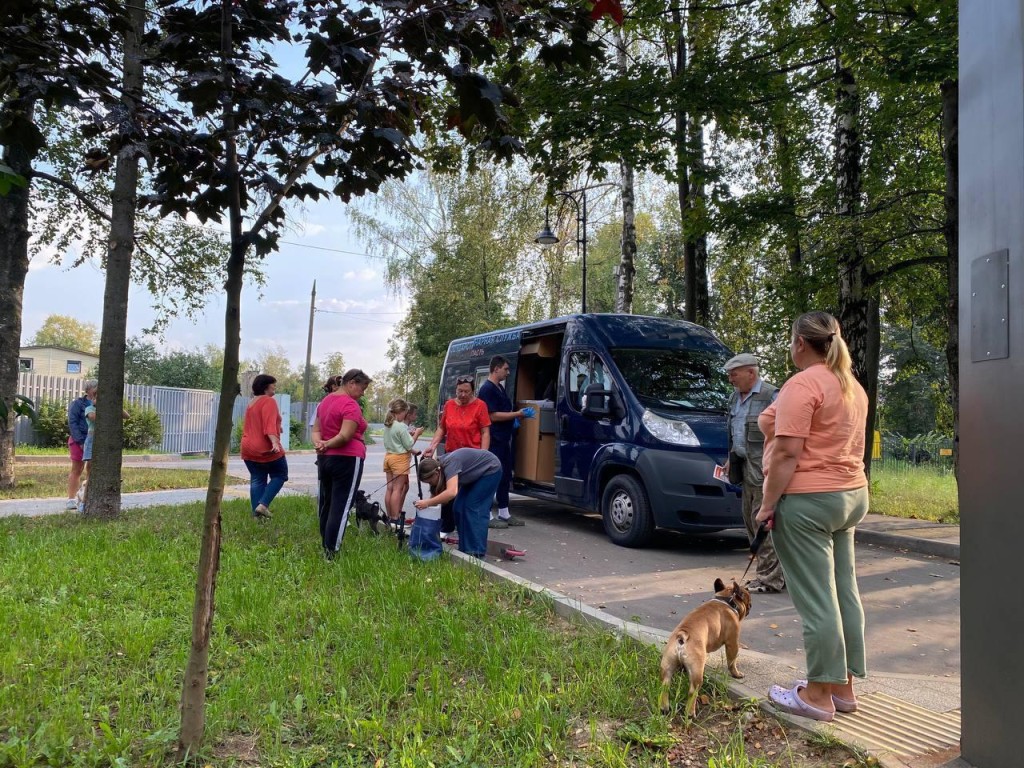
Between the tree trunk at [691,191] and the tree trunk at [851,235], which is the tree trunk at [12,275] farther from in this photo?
the tree trunk at [851,235]

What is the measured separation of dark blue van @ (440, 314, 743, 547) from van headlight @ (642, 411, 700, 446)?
1 centimetres

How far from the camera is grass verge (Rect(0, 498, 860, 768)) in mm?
3143

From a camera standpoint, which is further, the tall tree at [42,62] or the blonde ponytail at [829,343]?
the blonde ponytail at [829,343]

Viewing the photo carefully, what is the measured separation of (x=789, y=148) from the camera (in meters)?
14.6

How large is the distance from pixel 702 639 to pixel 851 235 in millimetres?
9118

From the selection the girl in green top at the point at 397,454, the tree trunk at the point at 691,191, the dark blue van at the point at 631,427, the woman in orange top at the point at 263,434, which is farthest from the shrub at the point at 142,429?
the girl in green top at the point at 397,454

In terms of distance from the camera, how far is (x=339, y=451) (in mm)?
6910

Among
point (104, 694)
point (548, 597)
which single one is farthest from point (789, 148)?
point (104, 694)

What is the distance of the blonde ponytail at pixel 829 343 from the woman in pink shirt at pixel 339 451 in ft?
13.8

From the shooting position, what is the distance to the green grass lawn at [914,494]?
1090 cm

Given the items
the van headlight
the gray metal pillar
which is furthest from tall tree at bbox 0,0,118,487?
the van headlight

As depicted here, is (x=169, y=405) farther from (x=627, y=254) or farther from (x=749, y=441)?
(x=749, y=441)

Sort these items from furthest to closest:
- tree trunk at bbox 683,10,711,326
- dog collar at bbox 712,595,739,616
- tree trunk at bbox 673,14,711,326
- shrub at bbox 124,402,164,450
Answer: shrub at bbox 124,402,164,450
tree trunk at bbox 683,10,711,326
tree trunk at bbox 673,14,711,326
dog collar at bbox 712,595,739,616

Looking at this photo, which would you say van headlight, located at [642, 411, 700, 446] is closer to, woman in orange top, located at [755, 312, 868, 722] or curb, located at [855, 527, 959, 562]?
curb, located at [855, 527, 959, 562]
